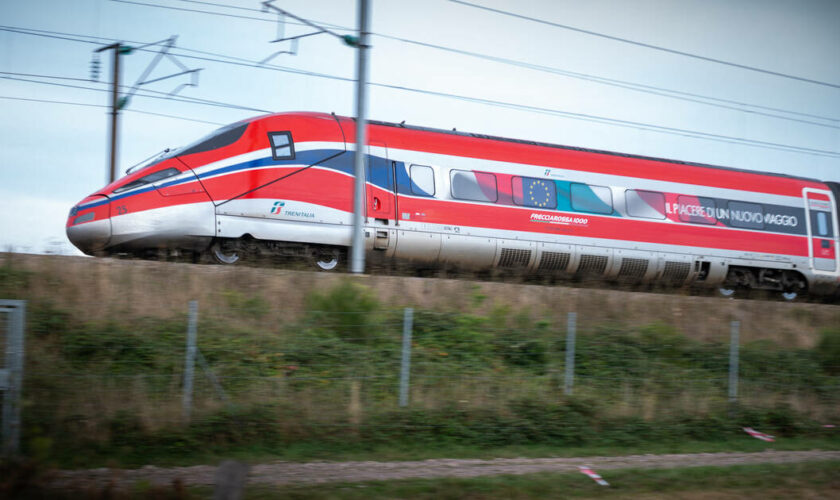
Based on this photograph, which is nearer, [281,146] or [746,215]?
[281,146]

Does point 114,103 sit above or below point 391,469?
above

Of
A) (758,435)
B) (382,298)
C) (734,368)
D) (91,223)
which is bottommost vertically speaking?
(758,435)

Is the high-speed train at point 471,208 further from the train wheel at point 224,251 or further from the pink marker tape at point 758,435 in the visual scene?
the pink marker tape at point 758,435

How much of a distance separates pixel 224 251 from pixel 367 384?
5.46 meters

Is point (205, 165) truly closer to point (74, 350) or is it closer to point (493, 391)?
point (74, 350)

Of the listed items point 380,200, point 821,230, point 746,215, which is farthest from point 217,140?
point 821,230

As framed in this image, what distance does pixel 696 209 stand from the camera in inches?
645

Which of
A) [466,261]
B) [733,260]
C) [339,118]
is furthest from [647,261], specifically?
[339,118]

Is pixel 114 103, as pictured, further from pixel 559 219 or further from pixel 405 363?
pixel 405 363

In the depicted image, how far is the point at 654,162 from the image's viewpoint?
54.1 ft

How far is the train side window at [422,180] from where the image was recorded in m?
13.7

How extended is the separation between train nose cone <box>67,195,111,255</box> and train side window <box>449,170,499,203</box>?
21.8 ft

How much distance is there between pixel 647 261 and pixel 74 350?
12354 millimetres

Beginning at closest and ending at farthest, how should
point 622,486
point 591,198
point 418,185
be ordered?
point 622,486
point 418,185
point 591,198
